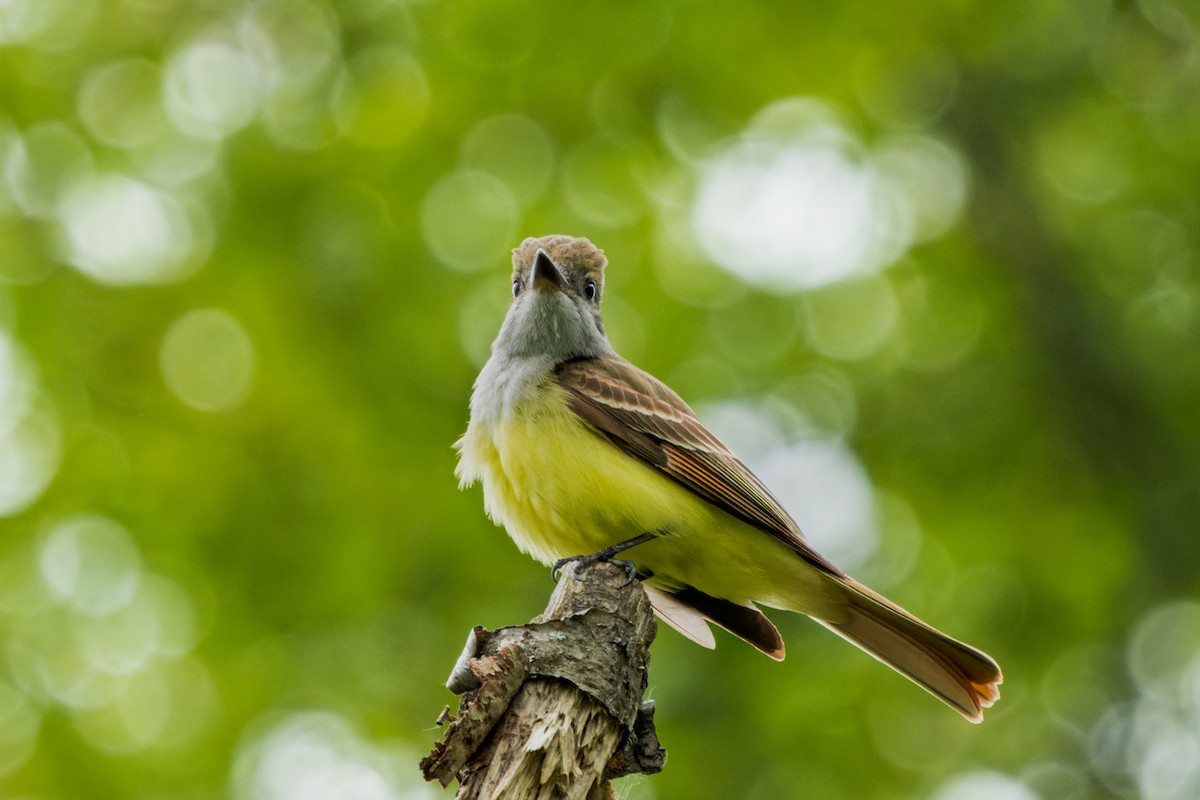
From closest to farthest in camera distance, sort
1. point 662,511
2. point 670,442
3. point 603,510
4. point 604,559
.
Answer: point 604,559 < point 603,510 < point 662,511 < point 670,442

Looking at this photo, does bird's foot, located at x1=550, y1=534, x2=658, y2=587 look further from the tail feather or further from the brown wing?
the tail feather

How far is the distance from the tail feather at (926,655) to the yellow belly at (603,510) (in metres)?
0.23

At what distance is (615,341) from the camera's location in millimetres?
9508

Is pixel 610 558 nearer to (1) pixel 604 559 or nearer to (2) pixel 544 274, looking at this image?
(1) pixel 604 559

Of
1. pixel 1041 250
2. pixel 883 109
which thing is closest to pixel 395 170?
pixel 883 109

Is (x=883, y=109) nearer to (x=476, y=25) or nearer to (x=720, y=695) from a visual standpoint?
(x=476, y=25)

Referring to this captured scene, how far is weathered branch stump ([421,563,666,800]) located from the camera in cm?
337

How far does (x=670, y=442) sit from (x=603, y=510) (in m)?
0.65

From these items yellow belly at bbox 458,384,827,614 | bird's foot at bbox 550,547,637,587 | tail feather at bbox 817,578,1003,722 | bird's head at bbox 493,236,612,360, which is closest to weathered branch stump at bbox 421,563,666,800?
bird's foot at bbox 550,547,637,587

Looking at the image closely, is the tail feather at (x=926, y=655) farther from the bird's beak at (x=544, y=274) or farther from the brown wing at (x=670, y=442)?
the bird's beak at (x=544, y=274)

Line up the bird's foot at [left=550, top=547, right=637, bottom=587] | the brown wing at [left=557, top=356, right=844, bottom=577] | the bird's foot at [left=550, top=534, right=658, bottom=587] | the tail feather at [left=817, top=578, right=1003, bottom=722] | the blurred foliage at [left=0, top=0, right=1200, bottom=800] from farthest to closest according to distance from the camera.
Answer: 1. the blurred foliage at [left=0, top=0, right=1200, bottom=800]
2. the brown wing at [left=557, top=356, right=844, bottom=577]
3. the tail feather at [left=817, top=578, right=1003, bottom=722]
4. the bird's foot at [left=550, top=534, right=658, bottom=587]
5. the bird's foot at [left=550, top=547, right=637, bottom=587]

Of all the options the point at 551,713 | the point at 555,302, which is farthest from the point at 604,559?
the point at 555,302

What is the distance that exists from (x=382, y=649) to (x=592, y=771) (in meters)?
5.87

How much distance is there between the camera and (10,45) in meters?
10.5
